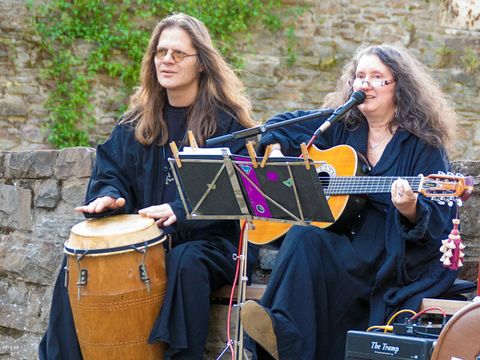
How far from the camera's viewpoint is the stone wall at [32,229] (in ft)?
17.4

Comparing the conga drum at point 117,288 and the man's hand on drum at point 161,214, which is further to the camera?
the man's hand on drum at point 161,214

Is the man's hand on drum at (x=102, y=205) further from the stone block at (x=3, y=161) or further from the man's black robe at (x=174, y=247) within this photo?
A: the stone block at (x=3, y=161)

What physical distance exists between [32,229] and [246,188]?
2043 millimetres

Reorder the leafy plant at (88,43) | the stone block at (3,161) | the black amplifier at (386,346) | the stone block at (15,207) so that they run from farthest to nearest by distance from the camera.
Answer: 1. the leafy plant at (88,43)
2. the stone block at (3,161)
3. the stone block at (15,207)
4. the black amplifier at (386,346)

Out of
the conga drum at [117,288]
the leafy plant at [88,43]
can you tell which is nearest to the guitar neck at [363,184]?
the conga drum at [117,288]

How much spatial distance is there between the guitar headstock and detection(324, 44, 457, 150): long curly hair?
40cm

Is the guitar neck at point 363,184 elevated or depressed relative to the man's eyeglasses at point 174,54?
depressed

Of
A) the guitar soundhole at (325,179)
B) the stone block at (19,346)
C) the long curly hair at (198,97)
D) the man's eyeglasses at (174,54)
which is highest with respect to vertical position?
the man's eyeglasses at (174,54)

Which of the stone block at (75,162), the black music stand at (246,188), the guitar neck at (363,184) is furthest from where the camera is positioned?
the stone block at (75,162)

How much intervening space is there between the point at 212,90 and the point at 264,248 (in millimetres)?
824

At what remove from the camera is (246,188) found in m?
3.85

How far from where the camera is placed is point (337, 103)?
15.3 feet

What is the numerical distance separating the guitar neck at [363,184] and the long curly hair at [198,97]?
0.70m

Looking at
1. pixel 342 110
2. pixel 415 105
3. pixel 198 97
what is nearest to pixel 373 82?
pixel 415 105
